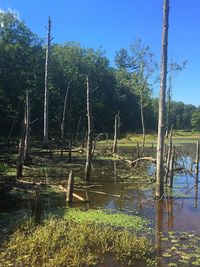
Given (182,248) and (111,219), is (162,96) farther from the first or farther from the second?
(182,248)

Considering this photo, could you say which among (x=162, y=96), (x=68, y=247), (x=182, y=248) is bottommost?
(x=182, y=248)

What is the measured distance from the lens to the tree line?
48500 millimetres

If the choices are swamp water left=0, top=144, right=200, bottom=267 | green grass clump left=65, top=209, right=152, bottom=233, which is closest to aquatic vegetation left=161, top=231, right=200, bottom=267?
swamp water left=0, top=144, right=200, bottom=267

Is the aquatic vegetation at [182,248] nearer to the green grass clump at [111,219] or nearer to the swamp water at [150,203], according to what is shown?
the swamp water at [150,203]

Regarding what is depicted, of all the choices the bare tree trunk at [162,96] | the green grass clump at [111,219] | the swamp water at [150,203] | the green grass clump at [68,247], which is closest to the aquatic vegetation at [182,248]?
the swamp water at [150,203]

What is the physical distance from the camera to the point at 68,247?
8.57 m

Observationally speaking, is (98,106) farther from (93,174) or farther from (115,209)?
(115,209)

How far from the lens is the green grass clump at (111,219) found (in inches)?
450

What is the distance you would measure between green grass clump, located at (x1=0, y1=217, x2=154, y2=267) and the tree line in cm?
2892

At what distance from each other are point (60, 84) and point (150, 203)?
47.1m

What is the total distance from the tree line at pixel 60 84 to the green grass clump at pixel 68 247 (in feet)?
94.9

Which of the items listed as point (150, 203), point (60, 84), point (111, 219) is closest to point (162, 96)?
point (150, 203)

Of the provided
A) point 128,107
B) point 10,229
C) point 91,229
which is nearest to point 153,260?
point 91,229

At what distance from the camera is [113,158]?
31.6 m
